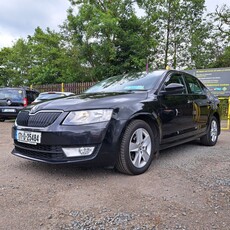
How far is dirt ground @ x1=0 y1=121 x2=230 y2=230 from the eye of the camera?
6.39ft

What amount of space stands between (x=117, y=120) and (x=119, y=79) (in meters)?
1.57

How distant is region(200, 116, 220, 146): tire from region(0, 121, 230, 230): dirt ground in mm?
1315

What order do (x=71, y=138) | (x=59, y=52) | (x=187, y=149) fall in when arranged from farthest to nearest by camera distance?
(x=59, y=52) < (x=187, y=149) < (x=71, y=138)

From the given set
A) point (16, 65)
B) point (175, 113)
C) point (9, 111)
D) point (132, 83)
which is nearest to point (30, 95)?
point (9, 111)

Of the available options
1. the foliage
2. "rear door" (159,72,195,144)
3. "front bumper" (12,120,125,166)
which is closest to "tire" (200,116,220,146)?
"rear door" (159,72,195,144)

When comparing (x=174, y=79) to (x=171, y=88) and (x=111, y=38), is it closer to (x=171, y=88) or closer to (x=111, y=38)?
(x=171, y=88)

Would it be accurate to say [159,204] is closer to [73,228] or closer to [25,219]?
[73,228]

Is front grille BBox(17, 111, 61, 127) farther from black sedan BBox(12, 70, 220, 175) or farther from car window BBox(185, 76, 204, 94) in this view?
car window BBox(185, 76, 204, 94)

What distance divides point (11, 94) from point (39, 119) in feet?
23.5

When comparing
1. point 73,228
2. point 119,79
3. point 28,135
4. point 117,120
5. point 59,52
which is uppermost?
point 59,52

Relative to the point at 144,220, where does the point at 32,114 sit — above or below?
above

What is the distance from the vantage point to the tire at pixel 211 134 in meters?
4.93

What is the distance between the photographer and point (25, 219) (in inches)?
78.5

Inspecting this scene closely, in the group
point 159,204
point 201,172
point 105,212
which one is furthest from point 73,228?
point 201,172
